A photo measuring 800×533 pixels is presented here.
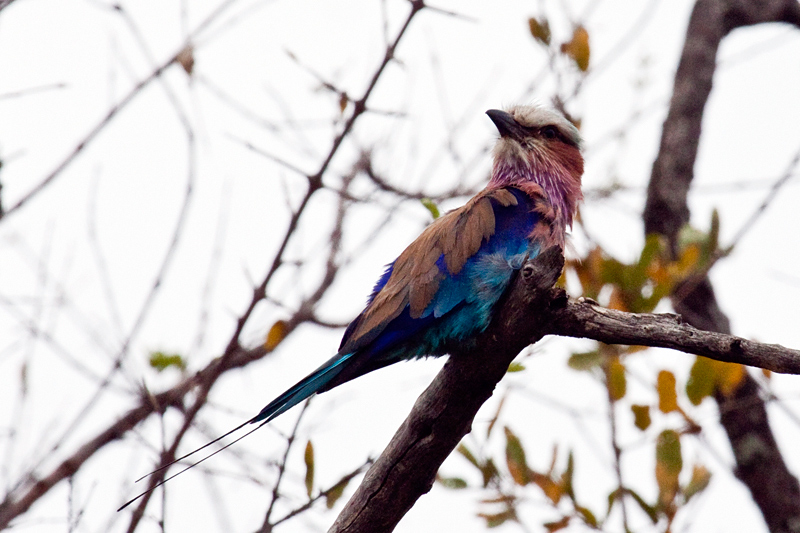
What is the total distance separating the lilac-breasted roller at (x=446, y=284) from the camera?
3.16 meters

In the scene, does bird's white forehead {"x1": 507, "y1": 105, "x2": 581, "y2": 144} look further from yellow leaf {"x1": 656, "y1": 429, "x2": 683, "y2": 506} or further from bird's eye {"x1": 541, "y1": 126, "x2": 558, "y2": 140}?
yellow leaf {"x1": 656, "y1": 429, "x2": 683, "y2": 506}

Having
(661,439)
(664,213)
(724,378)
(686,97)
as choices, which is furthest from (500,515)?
(686,97)

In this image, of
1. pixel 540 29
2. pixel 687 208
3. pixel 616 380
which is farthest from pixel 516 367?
pixel 687 208

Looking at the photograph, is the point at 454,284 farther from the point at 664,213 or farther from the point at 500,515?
the point at 664,213

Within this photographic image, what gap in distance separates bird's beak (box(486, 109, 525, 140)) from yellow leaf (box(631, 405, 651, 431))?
156cm

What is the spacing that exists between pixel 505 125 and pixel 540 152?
0.26m

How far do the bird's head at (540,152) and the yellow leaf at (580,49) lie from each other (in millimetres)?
424

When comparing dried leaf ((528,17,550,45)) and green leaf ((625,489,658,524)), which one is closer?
green leaf ((625,489,658,524))

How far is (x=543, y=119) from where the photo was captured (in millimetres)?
4777

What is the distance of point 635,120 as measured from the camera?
19.7 ft

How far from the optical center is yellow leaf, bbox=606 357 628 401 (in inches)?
172

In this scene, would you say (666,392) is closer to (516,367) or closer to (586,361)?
(586,361)

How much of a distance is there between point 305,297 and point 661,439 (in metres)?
2.37

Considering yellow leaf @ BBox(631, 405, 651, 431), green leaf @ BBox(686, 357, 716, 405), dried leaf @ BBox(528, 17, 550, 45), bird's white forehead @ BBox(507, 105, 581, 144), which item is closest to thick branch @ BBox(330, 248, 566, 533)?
yellow leaf @ BBox(631, 405, 651, 431)
